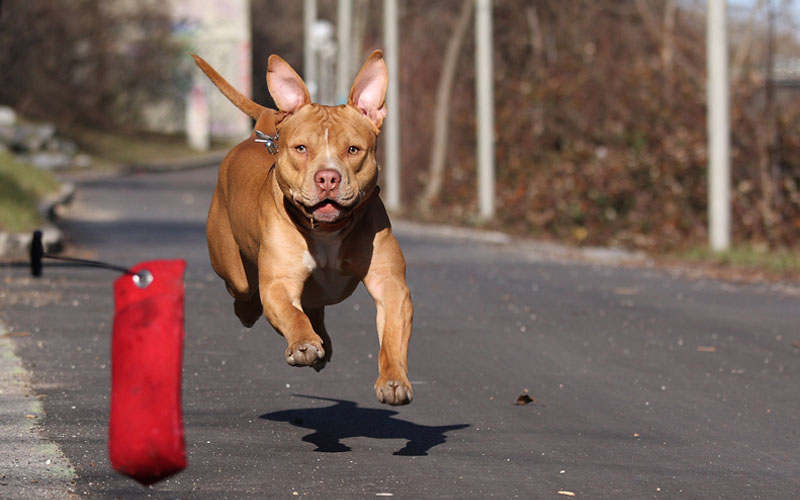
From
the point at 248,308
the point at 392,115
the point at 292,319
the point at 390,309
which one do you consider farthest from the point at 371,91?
the point at 392,115

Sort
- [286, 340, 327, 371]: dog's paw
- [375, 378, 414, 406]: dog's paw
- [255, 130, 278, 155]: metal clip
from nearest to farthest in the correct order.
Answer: [286, 340, 327, 371]: dog's paw, [375, 378, 414, 406]: dog's paw, [255, 130, 278, 155]: metal clip

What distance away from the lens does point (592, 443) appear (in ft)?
23.7

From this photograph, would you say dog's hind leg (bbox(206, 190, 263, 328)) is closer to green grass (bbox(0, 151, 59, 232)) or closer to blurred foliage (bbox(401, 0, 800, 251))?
green grass (bbox(0, 151, 59, 232))

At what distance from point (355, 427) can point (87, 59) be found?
1864 inches

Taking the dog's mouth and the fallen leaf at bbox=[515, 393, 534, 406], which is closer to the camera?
the dog's mouth

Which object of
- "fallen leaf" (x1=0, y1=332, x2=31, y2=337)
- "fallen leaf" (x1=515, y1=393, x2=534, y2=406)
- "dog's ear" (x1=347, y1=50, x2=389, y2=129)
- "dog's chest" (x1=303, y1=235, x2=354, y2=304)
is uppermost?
"dog's ear" (x1=347, y1=50, x2=389, y2=129)

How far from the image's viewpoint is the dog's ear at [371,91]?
6.34 meters

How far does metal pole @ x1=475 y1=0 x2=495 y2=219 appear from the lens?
25.6 meters

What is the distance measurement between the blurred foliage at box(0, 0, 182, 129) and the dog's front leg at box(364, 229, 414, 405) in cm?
4054

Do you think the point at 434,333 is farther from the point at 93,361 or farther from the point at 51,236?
the point at 51,236

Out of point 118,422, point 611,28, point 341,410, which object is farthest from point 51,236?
point 611,28

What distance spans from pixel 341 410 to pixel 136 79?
50129 mm

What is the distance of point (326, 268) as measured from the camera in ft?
21.0

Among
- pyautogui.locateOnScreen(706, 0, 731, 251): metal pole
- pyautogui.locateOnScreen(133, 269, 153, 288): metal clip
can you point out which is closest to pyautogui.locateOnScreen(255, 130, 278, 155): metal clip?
pyautogui.locateOnScreen(133, 269, 153, 288): metal clip
